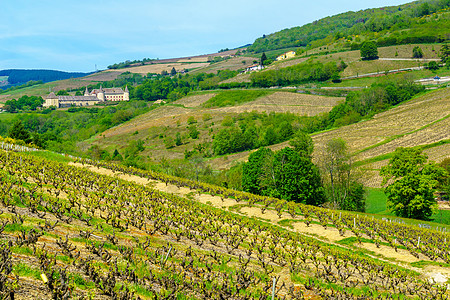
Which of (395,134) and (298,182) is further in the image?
(395,134)

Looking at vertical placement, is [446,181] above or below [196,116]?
below

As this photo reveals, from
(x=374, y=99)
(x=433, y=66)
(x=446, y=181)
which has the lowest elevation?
(x=446, y=181)

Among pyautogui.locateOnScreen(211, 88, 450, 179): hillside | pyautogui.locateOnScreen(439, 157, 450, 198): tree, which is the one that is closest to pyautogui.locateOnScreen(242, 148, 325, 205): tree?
pyautogui.locateOnScreen(211, 88, 450, 179): hillside

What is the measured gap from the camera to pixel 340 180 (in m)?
69.5

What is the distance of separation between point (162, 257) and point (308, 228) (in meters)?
23.4

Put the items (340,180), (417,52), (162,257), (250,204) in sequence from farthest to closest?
(417,52)
(340,180)
(250,204)
(162,257)

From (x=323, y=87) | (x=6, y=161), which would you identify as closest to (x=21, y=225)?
(x=6, y=161)

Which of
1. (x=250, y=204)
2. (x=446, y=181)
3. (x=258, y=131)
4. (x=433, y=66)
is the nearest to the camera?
(x=250, y=204)

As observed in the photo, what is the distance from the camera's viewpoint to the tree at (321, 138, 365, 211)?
65.1 metres

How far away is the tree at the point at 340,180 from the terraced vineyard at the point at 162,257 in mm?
28515

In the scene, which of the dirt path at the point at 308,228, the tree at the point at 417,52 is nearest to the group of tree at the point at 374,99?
the tree at the point at 417,52

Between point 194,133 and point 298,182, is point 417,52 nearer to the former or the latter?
point 194,133

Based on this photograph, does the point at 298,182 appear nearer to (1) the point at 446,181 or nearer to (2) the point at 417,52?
(1) the point at 446,181

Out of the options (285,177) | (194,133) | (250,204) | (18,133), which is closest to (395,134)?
(285,177)
